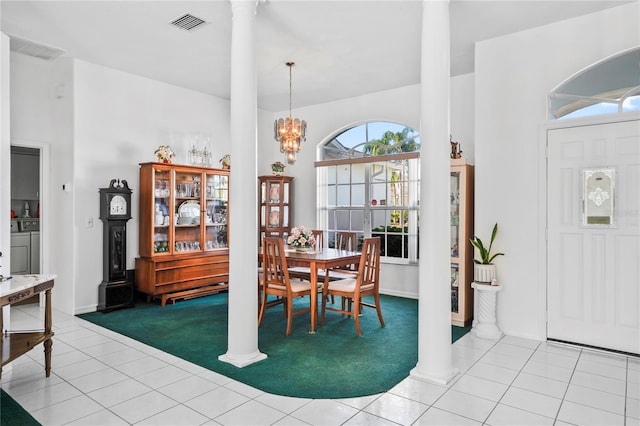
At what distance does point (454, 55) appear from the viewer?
463cm

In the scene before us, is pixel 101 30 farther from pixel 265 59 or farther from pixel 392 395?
pixel 392 395

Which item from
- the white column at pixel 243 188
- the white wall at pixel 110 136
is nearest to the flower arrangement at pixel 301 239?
the white column at pixel 243 188

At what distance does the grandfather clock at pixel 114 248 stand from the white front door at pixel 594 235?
4.85 m

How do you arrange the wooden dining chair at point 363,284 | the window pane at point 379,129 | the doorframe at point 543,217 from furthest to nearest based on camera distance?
the window pane at point 379,129
the wooden dining chair at point 363,284
the doorframe at point 543,217

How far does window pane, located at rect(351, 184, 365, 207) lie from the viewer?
257 inches

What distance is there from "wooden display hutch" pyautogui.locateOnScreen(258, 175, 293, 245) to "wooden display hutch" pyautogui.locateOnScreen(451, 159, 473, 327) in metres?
3.13

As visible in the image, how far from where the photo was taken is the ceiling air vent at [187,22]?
12.3ft

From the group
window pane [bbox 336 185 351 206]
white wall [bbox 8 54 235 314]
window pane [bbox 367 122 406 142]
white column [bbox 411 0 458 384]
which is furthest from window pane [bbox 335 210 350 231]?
white column [bbox 411 0 458 384]

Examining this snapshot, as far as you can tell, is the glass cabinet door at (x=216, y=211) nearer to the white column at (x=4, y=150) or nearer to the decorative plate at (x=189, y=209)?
the decorative plate at (x=189, y=209)

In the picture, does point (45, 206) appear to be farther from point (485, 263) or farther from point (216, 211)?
point (485, 263)

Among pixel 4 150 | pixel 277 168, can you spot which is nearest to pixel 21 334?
pixel 4 150

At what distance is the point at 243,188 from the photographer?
3277 millimetres

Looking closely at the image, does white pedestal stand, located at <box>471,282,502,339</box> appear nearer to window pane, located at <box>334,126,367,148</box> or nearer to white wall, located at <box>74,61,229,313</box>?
window pane, located at <box>334,126,367,148</box>

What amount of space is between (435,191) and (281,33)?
2305 millimetres
